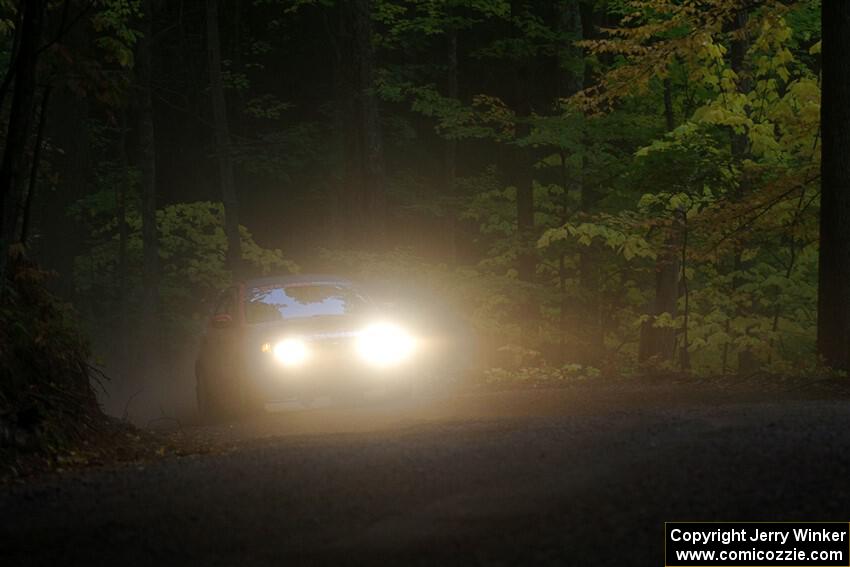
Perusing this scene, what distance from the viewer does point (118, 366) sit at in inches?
1400

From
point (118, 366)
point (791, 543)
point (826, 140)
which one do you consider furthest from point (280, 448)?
point (118, 366)

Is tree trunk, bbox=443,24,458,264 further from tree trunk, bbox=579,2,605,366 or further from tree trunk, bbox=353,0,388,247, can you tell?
tree trunk, bbox=579,2,605,366

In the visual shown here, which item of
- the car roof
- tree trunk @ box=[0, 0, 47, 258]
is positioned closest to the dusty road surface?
tree trunk @ box=[0, 0, 47, 258]

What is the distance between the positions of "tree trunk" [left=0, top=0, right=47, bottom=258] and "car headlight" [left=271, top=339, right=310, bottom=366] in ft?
11.5

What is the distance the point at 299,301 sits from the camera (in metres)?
14.8

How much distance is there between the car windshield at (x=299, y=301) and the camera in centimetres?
1449

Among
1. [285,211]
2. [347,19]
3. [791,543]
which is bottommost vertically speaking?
[791,543]

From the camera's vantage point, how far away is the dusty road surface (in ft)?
18.5

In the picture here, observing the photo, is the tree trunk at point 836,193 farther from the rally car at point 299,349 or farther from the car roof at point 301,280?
the car roof at point 301,280

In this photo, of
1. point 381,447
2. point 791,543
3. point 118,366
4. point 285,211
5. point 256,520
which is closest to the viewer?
point 791,543

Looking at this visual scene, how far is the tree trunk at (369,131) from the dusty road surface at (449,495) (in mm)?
16746

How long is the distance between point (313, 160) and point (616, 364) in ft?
59.2

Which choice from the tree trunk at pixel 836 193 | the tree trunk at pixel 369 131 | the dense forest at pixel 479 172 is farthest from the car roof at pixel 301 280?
the tree trunk at pixel 369 131

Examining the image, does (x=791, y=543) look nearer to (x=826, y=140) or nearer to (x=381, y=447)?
(x=381, y=447)
